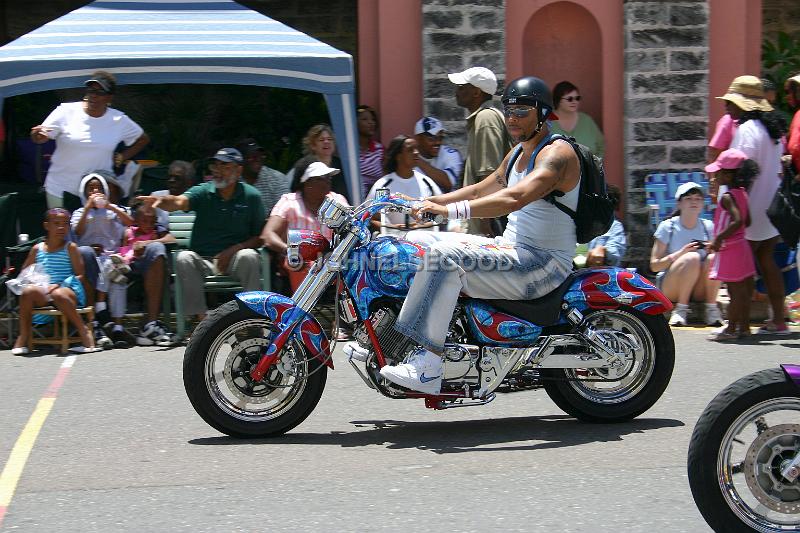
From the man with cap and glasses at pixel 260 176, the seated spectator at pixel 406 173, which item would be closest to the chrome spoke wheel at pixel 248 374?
the seated spectator at pixel 406 173

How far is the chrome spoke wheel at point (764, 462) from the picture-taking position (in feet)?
15.6

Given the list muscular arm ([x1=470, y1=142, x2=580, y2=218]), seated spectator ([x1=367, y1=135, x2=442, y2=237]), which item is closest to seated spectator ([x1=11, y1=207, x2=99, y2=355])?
seated spectator ([x1=367, y1=135, x2=442, y2=237])

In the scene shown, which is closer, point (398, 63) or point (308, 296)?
point (308, 296)

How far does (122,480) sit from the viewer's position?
6.31m

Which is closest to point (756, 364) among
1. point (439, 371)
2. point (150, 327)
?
point (439, 371)

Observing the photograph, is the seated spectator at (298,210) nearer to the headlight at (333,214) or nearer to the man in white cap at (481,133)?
the man in white cap at (481,133)

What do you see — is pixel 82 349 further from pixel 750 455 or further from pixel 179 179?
pixel 750 455

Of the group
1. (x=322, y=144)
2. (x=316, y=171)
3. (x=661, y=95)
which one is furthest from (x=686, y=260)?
(x=322, y=144)

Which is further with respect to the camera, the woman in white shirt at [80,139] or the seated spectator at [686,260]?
the woman in white shirt at [80,139]

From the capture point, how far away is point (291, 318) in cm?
697

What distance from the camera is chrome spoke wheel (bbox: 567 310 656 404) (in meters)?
7.18

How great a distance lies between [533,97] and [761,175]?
153 inches

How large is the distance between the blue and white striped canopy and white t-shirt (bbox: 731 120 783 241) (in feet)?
10.3

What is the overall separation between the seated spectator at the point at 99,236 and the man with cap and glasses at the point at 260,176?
1.22m
